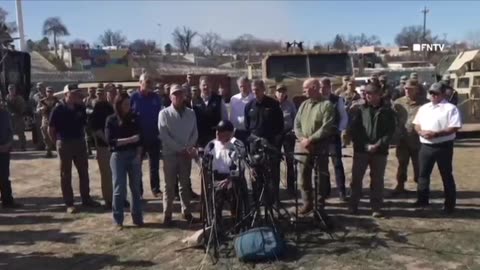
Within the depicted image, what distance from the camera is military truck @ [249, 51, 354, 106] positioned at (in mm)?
15680

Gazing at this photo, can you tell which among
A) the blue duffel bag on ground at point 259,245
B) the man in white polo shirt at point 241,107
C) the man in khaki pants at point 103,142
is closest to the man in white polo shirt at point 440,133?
the man in white polo shirt at point 241,107

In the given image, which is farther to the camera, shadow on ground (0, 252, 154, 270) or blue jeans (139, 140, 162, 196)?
blue jeans (139, 140, 162, 196)

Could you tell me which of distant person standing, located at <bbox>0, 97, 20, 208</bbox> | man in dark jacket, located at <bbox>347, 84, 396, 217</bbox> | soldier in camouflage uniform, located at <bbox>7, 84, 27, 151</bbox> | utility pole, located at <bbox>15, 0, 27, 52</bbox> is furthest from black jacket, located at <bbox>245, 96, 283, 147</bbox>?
utility pole, located at <bbox>15, 0, 27, 52</bbox>

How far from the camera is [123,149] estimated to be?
7055mm

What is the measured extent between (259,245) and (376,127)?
2394 mm

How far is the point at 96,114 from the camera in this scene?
8094 millimetres

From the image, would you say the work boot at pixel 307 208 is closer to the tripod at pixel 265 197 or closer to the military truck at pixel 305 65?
the tripod at pixel 265 197

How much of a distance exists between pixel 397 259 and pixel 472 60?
13355 mm

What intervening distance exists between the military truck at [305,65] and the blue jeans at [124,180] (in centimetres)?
879

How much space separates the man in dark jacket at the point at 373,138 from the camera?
287 inches

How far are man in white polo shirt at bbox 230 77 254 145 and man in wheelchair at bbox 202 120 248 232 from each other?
1344mm

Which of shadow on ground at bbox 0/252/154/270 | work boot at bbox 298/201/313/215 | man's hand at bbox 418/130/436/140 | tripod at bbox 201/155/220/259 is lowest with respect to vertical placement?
shadow on ground at bbox 0/252/154/270

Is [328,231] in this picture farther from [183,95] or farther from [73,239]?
[73,239]

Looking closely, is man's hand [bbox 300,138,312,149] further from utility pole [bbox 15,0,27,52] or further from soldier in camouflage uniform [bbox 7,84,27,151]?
utility pole [bbox 15,0,27,52]
